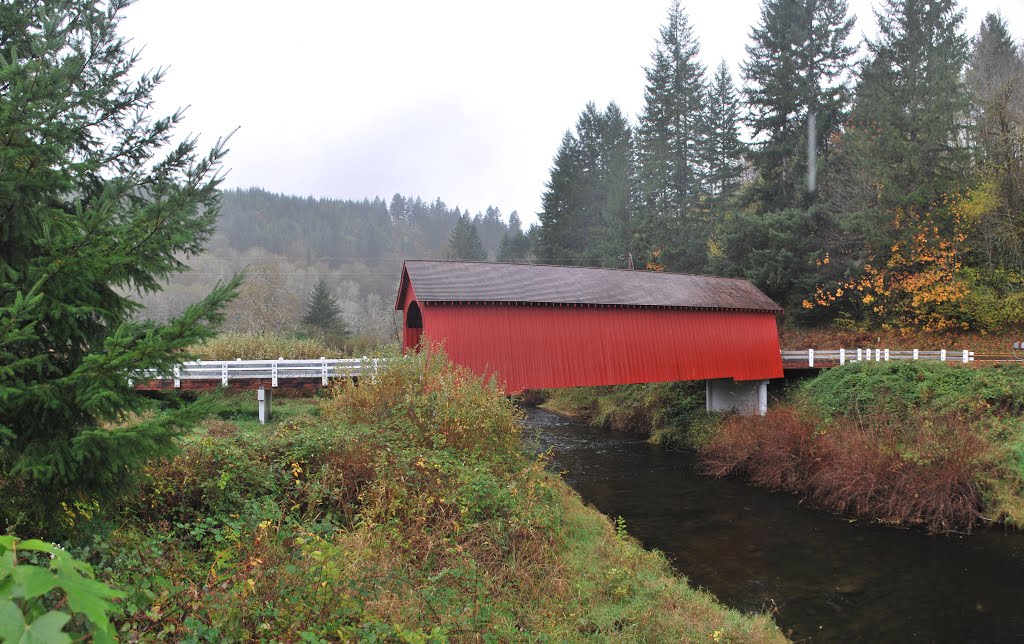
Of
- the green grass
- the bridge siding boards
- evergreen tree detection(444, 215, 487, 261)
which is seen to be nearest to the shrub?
the bridge siding boards

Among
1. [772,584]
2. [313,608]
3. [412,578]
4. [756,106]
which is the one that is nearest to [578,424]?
[772,584]

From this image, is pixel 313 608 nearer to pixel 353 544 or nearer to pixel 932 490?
pixel 353 544

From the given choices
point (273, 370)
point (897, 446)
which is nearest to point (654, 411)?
point (897, 446)

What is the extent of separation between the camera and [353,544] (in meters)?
4.98

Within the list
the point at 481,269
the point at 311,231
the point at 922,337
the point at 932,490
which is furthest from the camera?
the point at 311,231

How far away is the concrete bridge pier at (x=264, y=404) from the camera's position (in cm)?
1360

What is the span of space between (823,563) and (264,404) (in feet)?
40.4

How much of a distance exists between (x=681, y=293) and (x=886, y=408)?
6097mm

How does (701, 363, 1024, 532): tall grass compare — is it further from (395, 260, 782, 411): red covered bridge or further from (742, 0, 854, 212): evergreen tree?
(742, 0, 854, 212): evergreen tree

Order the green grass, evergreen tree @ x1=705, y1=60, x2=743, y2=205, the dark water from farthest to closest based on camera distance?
evergreen tree @ x1=705, y1=60, x2=743, y2=205, the green grass, the dark water

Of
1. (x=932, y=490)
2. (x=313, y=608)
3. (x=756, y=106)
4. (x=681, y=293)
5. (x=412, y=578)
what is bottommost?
(x=932, y=490)

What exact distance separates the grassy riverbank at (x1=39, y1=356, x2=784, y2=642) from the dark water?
132cm

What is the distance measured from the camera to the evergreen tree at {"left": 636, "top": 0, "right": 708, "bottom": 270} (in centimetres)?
2808

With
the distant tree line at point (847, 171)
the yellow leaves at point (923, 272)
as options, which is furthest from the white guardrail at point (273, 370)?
the yellow leaves at point (923, 272)
